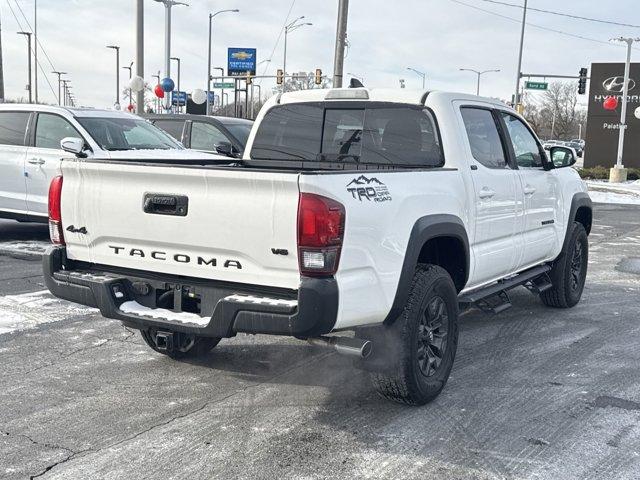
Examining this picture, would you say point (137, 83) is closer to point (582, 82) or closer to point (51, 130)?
point (51, 130)

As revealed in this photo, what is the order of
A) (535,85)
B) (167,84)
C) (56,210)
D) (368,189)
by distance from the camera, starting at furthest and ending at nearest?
(535,85)
(167,84)
(56,210)
(368,189)

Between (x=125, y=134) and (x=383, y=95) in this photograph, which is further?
(x=125, y=134)

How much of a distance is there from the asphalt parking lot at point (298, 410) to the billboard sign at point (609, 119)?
31574 mm

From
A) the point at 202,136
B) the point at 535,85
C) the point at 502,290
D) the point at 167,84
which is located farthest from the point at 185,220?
the point at 535,85

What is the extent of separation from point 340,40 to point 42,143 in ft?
29.8

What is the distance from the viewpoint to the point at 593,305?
25.0 feet

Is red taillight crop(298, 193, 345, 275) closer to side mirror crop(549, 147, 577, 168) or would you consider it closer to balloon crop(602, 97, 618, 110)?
side mirror crop(549, 147, 577, 168)

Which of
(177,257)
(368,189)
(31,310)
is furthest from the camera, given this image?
(31,310)

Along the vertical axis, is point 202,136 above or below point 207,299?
above

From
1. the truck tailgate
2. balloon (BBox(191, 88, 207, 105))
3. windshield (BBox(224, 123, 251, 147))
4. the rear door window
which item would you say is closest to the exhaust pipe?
the truck tailgate

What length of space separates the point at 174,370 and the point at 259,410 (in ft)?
3.29

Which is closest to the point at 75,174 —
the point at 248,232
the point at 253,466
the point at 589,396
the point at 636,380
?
the point at 248,232

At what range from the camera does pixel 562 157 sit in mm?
6980

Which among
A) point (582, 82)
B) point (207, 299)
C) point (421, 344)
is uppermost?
point (582, 82)
